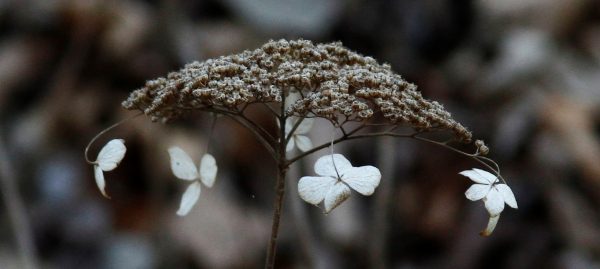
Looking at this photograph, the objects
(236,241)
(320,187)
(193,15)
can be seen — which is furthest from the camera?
(193,15)

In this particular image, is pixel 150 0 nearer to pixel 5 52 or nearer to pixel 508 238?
pixel 5 52

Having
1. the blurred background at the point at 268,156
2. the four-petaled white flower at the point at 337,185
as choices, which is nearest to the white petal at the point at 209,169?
the four-petaled white flower at the point at 337,185

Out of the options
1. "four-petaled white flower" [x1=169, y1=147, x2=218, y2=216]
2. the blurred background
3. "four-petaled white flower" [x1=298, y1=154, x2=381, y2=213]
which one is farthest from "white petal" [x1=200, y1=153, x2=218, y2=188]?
the blurred background

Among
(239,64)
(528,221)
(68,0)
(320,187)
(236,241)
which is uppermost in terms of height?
(68,0)

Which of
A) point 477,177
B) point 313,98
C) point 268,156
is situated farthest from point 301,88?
point 268,156

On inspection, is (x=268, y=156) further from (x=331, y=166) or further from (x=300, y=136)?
(x=331, y=166)

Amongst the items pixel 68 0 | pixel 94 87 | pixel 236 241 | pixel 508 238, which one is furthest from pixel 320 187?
pixel 68 0

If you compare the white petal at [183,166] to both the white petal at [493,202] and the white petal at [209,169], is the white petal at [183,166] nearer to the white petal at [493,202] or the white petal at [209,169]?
the white petal at [209,169]

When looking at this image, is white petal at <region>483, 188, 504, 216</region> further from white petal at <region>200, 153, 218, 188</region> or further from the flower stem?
white petal at <region>200, 153, 218, 188</region>
